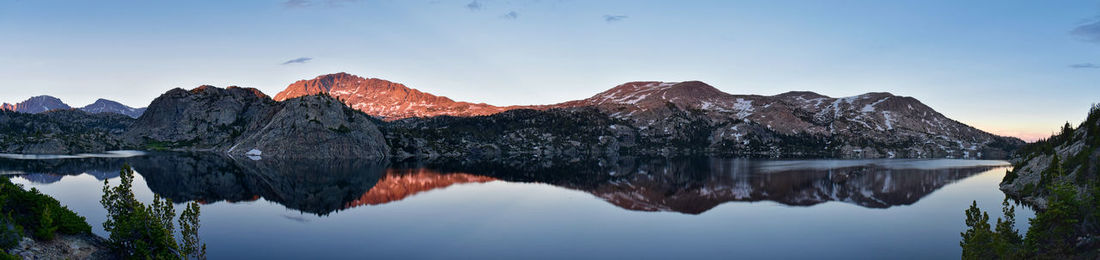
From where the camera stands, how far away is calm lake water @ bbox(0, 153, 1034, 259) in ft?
163

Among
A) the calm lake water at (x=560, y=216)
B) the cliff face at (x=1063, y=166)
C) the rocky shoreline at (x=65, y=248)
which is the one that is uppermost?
the cliff face at (x=1063, y=166)

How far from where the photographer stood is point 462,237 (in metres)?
56.4

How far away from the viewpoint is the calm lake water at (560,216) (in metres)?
49.6

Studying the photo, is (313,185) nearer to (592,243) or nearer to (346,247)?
(346,247)

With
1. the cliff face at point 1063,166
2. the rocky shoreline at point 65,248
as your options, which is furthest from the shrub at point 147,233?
the cliff face at point 1063,166

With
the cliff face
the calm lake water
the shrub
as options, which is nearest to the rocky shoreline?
the shrub

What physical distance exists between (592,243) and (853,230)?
104 ft

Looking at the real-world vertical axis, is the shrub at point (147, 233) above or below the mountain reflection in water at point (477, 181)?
above

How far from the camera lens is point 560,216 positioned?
235ft

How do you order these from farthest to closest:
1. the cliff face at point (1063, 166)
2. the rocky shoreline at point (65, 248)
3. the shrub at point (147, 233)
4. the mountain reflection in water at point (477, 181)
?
the mountain reflection in water at point (477, 181)
the cliff face at point (1063, 166)
the shrub at point (147, 233)
the rocky shoreline at point (65, 248)

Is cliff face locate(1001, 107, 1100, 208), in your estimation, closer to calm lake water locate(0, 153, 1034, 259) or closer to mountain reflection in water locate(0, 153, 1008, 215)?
calm lake water locate(0, 153, 1034, 259)

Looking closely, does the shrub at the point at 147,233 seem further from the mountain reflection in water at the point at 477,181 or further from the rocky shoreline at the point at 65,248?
the mountain reflection in water at the point at 477,181

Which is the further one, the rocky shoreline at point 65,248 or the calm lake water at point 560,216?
the calm lake water at point 560,216

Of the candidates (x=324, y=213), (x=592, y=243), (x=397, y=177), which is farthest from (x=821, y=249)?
(x=397, y=177)
